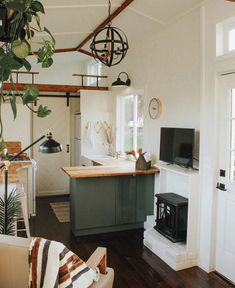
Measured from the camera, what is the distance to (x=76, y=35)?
18.2ft

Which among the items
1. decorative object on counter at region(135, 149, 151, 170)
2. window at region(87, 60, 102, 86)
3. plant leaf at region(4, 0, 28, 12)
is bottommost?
decorative object on counter at region(135, 149, 151, 170)

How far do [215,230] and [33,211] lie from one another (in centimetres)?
324

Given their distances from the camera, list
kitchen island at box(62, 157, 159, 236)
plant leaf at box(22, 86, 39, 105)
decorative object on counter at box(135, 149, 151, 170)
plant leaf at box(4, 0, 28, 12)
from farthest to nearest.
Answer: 1. decorative object on counter at box(135, 149, 151, 170)
2. kitchen island at box(62, 157, 159, 236)
3. plant leaf at box(22, 86, 39, 105)
4. plant leaf at box(4, 0, 28, 12)

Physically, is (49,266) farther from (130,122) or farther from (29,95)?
(130,122)

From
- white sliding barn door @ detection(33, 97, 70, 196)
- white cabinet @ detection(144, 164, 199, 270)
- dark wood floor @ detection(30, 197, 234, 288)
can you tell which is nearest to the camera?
dark wood floor @ detection(30, 197, 234, 288)

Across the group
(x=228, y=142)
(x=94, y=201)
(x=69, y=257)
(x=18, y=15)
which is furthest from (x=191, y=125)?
(x=18, y=15)

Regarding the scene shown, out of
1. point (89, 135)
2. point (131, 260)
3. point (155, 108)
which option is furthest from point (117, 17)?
point (131, 260)

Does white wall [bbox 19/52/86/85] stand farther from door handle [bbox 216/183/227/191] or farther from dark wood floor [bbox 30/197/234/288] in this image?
door handle [bbox 216/183/227/191]

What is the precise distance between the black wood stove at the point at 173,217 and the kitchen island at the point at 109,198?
0.65m

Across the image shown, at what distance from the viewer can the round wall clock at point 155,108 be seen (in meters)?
4.59

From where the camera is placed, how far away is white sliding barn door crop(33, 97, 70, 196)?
23.5ft

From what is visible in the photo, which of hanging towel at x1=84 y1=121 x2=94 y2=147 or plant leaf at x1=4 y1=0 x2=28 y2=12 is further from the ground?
plant leaf at x1=4 y1=0 x2=28 y2=12

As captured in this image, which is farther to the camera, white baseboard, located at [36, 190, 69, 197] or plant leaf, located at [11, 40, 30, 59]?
white baseboard, located at [36, 190, 69, 197]

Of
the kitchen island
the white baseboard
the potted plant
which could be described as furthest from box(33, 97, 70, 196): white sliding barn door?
the potted plant
